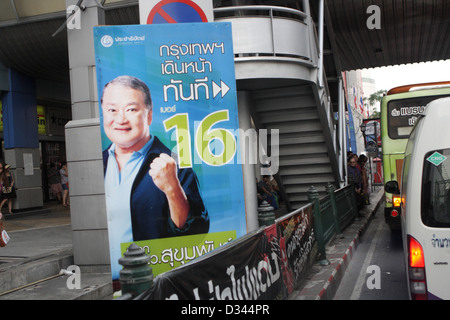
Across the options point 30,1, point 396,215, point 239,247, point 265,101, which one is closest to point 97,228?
point 239,247

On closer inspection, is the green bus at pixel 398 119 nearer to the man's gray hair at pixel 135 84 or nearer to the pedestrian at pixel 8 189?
the man's gray hair at pixel 135 84

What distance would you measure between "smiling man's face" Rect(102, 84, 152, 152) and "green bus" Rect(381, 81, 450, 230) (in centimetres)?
628

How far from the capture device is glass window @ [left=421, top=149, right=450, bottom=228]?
13.8 feet

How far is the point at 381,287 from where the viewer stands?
689cm

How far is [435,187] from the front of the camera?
426cm

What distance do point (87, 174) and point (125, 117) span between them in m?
2.41

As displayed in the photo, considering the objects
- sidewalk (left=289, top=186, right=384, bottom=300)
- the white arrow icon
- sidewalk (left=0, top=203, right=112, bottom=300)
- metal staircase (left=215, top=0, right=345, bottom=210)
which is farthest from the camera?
metal staircase (left=215, top=0, right=345, bottom=210)

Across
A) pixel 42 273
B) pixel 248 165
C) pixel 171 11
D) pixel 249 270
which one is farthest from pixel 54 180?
pixel 249 270

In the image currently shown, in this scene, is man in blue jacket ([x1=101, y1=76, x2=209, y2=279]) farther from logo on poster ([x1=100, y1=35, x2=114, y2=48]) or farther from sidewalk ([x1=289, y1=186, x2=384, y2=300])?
sidewalk ([x1=289, y1=186, x2=384, y2=300])

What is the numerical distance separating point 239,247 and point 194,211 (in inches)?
79.5

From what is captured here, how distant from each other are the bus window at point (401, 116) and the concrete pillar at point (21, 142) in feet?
39.4

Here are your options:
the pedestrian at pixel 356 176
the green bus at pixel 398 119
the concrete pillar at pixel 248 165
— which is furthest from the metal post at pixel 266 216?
the pedestrian at pixel 356 176

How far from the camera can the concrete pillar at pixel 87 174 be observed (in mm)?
7742

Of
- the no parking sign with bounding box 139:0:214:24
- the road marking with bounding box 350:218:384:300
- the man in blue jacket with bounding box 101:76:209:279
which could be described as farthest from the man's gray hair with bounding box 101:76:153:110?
the road marking with bounding box 350:218:384:300
